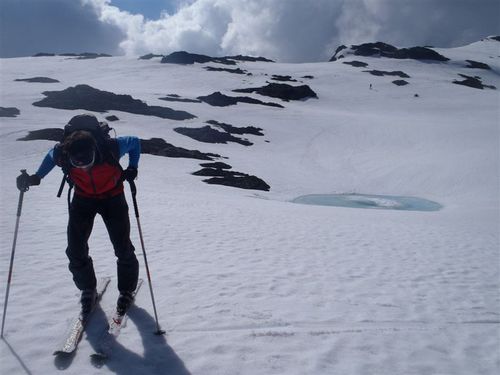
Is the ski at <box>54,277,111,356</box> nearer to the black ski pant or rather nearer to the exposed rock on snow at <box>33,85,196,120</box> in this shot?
the black ski pant

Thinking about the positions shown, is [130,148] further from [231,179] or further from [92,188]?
[231,179]

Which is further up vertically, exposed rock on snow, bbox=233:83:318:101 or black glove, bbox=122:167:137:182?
exposed rock on snow, bbox=233:83:318:101

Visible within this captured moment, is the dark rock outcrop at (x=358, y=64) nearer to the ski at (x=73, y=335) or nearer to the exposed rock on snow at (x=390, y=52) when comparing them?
the exposed rock on snow at (x=390, y=52)

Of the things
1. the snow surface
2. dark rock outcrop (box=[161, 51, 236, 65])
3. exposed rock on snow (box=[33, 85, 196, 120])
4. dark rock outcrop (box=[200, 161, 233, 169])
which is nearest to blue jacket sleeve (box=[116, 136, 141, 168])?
the snow surface

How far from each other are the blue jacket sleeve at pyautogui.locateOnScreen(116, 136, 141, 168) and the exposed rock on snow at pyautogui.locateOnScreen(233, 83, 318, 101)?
66204 millimetres

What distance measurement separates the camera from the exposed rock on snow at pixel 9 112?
120 feet

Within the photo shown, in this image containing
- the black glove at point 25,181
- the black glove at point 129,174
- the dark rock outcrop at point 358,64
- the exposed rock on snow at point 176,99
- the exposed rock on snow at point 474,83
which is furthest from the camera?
the dark rock outcrop at point 358,64

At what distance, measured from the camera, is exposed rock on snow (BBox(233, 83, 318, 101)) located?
70188 mm

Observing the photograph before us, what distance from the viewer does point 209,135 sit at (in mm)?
40469

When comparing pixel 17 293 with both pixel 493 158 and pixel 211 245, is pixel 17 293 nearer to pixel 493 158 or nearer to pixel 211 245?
pixel 211 245

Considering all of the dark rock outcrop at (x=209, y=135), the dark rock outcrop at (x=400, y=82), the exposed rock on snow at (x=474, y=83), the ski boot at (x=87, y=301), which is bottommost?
the ski boot at (x=87, y=301)

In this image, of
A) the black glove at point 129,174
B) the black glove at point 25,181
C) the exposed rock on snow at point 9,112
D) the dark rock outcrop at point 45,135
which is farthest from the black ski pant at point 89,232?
the exposed rock on snow at point 9,112

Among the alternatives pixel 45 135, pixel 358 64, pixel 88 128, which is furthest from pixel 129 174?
pixel 358 64

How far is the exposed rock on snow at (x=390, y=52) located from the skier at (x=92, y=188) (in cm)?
12087
